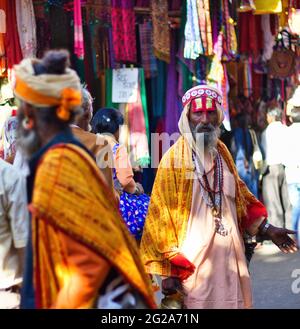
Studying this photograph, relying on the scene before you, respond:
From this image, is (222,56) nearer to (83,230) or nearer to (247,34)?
(247,34)

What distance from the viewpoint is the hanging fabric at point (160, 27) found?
888 cm

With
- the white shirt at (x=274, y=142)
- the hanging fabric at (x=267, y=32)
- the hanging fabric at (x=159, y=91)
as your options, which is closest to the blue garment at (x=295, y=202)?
the white shirt at (x=274, y=142)

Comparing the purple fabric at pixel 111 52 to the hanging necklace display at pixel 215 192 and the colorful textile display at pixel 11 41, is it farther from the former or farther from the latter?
the hanging necklace display at pixel 215 192

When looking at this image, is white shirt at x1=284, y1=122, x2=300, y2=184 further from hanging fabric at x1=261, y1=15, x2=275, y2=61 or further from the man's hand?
the man's hand

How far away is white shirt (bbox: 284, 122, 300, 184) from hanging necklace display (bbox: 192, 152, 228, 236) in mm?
3798

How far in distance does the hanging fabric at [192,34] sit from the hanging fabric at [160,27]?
22 centimetres

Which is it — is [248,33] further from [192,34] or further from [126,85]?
[126,85]

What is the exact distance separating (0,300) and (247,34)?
689 cm

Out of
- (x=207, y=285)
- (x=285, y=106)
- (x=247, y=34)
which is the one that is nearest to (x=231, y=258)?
(x=207, y=285)

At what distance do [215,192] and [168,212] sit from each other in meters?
0.31

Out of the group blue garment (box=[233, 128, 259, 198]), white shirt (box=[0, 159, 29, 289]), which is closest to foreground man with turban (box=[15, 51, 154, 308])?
white shirt (box=[0, 159, 29, 289])

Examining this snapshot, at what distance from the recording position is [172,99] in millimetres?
9195

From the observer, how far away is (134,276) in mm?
2951

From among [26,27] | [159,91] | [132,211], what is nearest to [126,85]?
[159,91]
